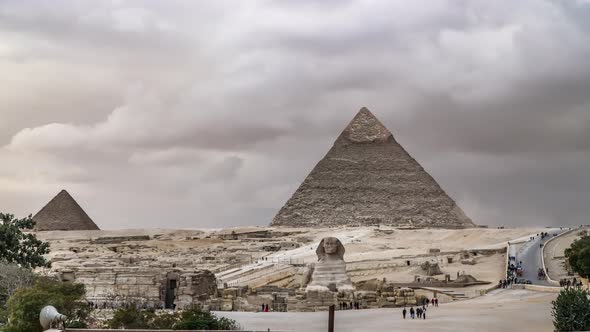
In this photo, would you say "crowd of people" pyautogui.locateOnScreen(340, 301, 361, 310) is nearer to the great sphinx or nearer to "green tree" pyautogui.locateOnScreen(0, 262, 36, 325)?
the great sphinx

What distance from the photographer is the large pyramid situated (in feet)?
461

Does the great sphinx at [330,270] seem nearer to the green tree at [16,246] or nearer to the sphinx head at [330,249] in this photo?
the sphinx head at [330,249]

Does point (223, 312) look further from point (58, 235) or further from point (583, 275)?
point (58, 235)

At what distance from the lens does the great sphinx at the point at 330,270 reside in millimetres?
25562

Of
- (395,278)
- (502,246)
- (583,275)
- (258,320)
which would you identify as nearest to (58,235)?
(502,246)

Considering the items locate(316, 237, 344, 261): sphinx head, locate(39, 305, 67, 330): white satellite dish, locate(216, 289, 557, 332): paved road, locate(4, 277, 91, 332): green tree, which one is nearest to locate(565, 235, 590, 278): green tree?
locate(216, 289, 557, 332): paved road

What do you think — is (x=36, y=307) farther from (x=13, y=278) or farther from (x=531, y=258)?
(x=531, y=258)

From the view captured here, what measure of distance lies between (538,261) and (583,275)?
913 cm

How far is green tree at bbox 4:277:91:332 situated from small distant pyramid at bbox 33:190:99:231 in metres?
78.7

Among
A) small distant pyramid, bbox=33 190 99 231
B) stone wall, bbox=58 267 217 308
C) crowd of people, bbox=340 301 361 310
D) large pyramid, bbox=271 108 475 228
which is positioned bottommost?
crowd of people, bbox=340 301 361 310

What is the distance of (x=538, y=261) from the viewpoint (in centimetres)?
4294

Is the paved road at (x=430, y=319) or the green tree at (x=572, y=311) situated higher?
the green tree at (x=572, y=311)

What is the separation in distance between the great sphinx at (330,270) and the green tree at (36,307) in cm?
746

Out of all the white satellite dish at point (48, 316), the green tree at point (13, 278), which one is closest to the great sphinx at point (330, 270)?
the green tree at point (13, 278)
